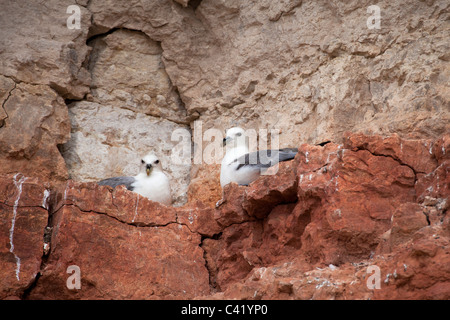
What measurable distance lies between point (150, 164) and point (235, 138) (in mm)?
990

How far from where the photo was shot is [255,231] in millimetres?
4855

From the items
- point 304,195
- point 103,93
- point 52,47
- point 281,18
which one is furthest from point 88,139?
point 304,195

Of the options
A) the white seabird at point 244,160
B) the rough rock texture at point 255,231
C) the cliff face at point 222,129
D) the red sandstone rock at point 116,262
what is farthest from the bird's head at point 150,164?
the red sandstone rock at point 116,262

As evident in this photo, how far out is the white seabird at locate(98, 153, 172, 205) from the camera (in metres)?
6.38

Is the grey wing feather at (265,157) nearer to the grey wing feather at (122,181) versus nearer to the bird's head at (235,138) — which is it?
the bird's head at (235,138)

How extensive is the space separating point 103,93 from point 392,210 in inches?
170

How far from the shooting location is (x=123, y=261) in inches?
180

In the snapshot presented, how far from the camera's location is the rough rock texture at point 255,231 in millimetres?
3732

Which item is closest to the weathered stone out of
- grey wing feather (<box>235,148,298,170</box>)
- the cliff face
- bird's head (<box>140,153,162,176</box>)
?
the cliff face

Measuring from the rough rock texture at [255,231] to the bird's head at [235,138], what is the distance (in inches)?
67.0

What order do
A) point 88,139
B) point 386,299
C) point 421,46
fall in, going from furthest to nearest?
point 88,139 → point 421,46 → point 386,299

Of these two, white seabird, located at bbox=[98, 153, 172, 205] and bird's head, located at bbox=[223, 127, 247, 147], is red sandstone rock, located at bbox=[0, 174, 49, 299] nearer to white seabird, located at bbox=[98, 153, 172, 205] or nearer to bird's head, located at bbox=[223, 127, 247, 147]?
white seabird, located at bbox=[98, 153, 172, 205]

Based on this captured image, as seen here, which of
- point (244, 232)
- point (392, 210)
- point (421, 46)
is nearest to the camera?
point (392, 210)

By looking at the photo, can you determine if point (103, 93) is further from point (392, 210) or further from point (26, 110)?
point (392, 210)
